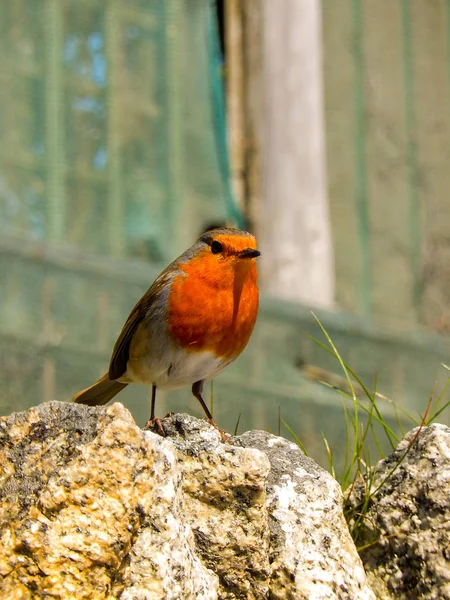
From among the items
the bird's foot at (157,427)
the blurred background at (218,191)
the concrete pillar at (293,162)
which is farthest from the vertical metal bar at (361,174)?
the bird's foot at (157,427)

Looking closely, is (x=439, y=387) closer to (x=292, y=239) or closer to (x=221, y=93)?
(x=292, y=239)

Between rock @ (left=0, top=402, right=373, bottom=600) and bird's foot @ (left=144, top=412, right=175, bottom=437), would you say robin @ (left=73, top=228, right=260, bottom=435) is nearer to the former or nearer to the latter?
bird's foot @ (left=144, top=412, right=175, bottom=437)

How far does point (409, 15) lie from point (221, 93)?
6.87 ft

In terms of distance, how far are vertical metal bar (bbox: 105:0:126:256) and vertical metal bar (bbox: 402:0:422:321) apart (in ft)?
7.66

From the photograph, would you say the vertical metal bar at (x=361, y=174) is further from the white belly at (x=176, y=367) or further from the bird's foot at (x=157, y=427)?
the bird's foot at (x=157, y=427)

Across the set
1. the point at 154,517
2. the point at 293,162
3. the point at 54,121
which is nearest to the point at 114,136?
the point at 54,121

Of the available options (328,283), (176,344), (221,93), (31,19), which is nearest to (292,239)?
(328,283)

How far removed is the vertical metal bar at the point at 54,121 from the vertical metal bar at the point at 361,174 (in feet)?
7.51

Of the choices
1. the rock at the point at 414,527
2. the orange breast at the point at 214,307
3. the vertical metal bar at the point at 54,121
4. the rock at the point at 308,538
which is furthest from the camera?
the vertical metal bar at the point at 54,121

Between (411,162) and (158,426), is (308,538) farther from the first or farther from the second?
(411,162)

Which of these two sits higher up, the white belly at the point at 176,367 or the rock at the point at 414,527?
the white belly at the point at 176,367

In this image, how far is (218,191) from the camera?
5.84 m

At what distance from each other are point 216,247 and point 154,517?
60.6 inches

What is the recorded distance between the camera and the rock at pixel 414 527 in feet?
8.87
